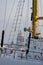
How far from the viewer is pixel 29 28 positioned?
8.78 metres

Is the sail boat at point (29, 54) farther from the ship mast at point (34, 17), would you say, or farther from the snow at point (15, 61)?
the ship mast at point (34, 17)

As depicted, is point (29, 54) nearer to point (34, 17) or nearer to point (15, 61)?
point (15, 61)

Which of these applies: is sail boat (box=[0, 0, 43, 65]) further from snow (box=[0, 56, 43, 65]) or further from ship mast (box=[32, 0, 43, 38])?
ship mast (box=[32, 0, 43, 38])

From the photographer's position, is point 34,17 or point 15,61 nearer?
point 15,61

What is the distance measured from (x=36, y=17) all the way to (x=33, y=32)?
1.85ft

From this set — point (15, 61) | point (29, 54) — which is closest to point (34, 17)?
point (29, 54)

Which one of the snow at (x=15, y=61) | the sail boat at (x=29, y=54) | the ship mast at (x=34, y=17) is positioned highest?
the ship mast at (x=34, y=17)

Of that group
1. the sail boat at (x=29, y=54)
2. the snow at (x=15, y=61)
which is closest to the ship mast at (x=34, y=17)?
the sail boat at (x=29, y=54)

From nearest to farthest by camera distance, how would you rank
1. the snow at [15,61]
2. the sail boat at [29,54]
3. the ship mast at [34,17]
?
the snow at [15,61]
the sail boat at [29,54]
the ship mast at [34,17]

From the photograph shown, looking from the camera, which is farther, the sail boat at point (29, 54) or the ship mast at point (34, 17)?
the ship mast at point (34, 17)

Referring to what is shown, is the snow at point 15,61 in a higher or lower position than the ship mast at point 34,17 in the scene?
lower

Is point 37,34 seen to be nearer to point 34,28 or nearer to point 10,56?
point 34,28

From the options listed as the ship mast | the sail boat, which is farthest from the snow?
the ship mast

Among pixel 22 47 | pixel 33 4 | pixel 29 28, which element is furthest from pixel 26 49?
pixel 33 4
